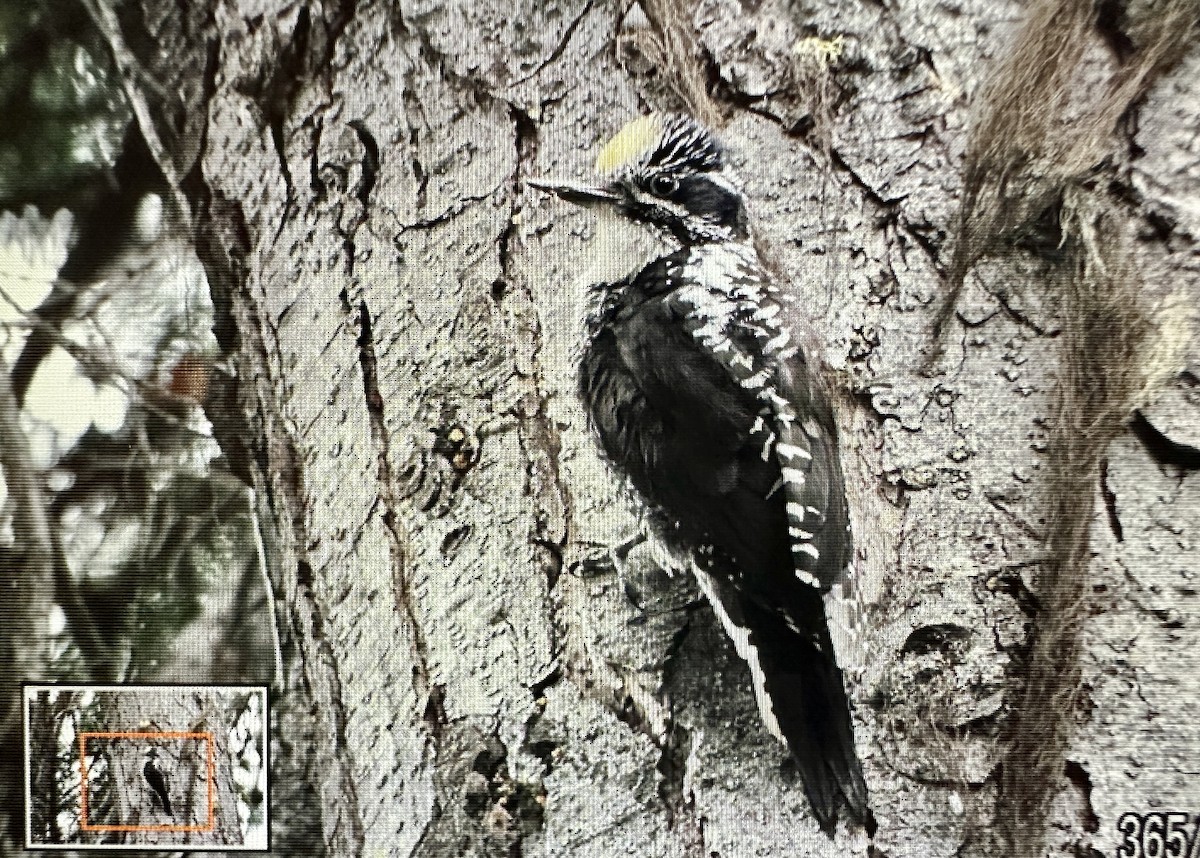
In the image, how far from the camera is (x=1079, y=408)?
869 mm

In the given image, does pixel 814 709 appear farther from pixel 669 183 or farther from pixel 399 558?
pixel 669 183

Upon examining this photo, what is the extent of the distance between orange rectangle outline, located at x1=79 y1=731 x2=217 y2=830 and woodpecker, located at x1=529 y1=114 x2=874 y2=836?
0.61 metres

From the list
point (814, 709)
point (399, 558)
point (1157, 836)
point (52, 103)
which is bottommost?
point (1157, 836)

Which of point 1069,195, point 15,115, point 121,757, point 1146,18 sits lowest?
point 121,757

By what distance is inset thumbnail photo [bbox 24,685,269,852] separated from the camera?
2.99 feet

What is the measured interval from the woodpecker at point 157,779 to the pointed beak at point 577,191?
83 cm

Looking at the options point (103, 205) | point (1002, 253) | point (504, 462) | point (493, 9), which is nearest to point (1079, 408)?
point (1002, 253)

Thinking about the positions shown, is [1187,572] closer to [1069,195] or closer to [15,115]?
[1069,195]

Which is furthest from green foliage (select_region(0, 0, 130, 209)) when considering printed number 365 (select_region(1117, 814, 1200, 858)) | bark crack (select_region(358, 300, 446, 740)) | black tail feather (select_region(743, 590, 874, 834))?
printed number 365 (select_region(1117, 814, 1200, 858))

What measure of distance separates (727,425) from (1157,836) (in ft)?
2.31

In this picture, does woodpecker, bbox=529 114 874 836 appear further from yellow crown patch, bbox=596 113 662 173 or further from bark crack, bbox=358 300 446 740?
bark crack, bbox=358 300 446 740

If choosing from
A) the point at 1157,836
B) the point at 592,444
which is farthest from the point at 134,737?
the point at 1157,836

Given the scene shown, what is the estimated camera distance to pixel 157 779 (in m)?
0.91

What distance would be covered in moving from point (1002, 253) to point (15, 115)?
1184 mm
